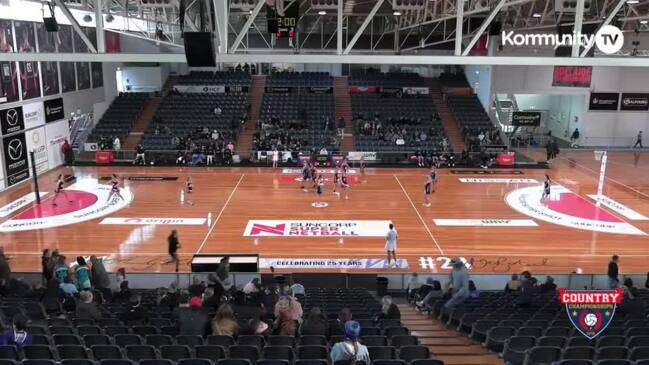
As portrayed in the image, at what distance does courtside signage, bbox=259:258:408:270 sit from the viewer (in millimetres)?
16234

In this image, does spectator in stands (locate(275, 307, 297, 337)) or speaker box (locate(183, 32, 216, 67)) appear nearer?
spectator in stands (locate(275, 307, 297, 337))

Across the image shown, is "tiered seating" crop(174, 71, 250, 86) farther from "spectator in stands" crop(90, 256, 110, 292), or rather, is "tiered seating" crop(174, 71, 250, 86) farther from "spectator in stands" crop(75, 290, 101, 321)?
"spectator in stands" crop(75, 290, 101, 321)

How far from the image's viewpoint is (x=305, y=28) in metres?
39.0

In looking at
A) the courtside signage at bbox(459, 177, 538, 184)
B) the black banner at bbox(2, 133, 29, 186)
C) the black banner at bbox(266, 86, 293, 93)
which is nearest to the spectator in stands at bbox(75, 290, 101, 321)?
the black banner at bbox(2, 133, 29, 186)

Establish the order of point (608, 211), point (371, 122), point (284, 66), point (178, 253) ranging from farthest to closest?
point (284, 66), point (371, 122), point (608, 211), point (178, 253)

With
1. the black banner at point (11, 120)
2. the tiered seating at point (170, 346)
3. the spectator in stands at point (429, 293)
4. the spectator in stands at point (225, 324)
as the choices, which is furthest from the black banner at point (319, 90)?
the spectator in stands at point (225, 324)

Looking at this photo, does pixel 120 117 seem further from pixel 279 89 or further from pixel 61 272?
pixel 61 272

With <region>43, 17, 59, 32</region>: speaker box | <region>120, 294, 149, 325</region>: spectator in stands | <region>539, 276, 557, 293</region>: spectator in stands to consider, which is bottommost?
<region>539, 276, 557, 293</region>: spectator in stands

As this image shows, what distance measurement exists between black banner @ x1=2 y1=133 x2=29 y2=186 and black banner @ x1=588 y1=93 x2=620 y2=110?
3449cm

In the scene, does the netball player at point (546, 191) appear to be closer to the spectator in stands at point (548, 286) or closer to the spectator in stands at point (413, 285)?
the spectator in stands at point (548, 286)

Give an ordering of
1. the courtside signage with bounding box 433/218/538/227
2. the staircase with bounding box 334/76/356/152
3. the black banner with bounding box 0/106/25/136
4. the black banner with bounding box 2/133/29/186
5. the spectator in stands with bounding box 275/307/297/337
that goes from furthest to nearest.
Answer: the staircase with bounding box 334/76/356/152 → the black banner with bounding box 2/133/29/186 → the black banner with bounding box 0/106/25/136 → the courtside signage with bounding box 433/218/538/227 → the spectator in stands with bounding box 275/307/297/337

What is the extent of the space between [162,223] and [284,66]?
2738cm

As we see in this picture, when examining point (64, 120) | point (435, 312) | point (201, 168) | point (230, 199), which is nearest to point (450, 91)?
point (201, 168)

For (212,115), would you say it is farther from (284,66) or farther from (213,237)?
(213,237)
